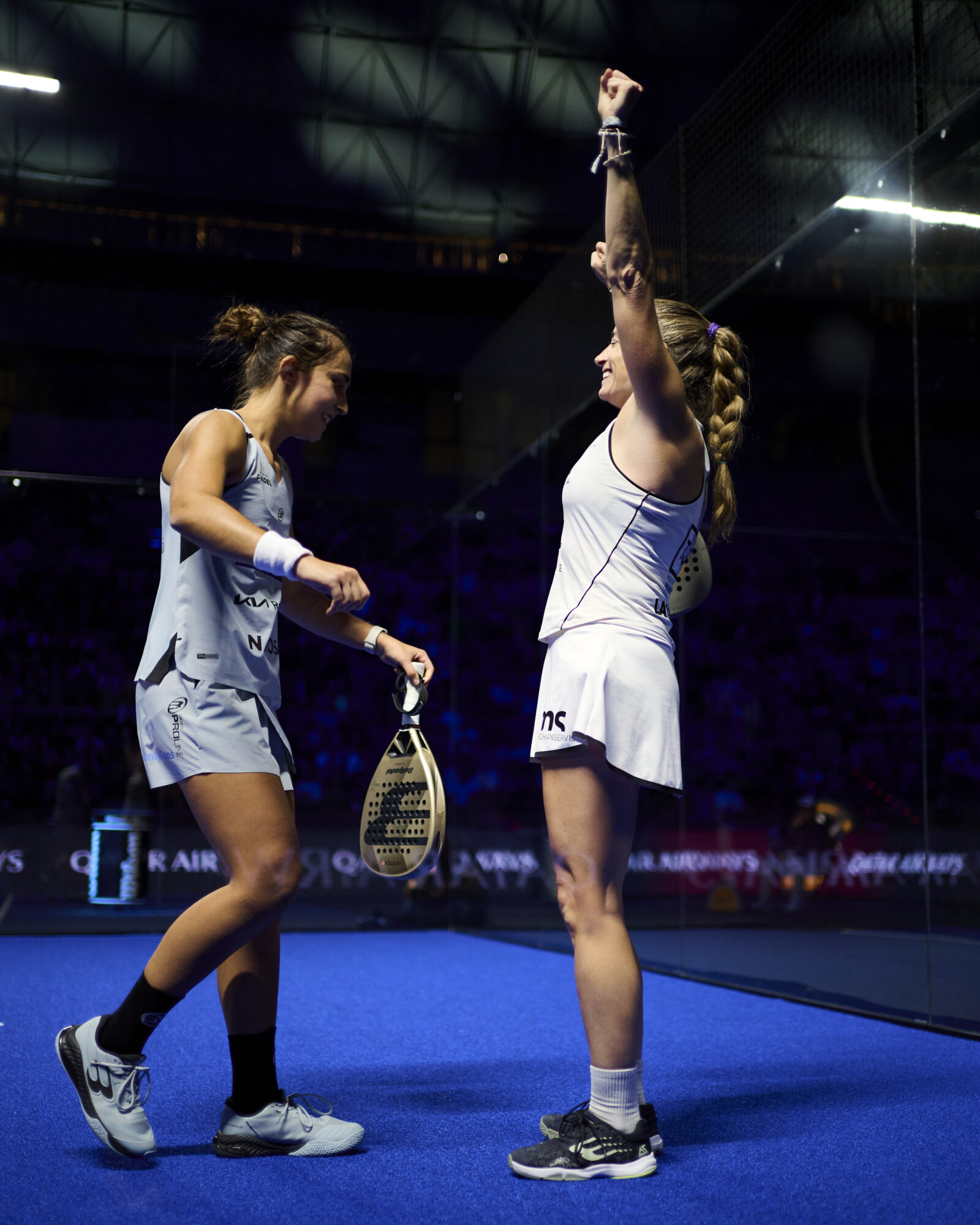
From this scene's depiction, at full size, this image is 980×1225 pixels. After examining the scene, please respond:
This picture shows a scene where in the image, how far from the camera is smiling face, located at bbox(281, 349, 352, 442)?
2.09 m

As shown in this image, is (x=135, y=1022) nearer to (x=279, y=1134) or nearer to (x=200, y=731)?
(x=279, y=1134)

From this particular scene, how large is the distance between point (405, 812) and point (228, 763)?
11.0 inches

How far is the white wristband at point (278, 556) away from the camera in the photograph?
1699 mm

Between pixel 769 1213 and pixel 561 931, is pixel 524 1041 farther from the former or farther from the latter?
pixel 561 931

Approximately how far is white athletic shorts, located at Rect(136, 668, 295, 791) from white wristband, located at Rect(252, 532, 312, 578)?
0.25 metres

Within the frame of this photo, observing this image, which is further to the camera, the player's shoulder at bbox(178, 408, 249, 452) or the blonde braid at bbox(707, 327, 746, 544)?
the blonde braid at bbox(707, 327, 746, 544)

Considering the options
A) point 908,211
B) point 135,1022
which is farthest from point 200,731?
point 908,211

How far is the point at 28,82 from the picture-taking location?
646 cm

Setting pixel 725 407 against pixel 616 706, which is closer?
pixel 616 706

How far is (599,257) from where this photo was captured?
5.73 ft

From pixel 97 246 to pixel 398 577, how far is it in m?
2.29

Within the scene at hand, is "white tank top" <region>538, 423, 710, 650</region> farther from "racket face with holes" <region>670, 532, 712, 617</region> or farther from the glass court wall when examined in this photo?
the glass court wall

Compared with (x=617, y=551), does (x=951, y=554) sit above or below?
above

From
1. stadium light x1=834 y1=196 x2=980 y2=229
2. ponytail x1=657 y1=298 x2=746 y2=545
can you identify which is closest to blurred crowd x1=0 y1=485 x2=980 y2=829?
stadium light x1=834 y1=196 x2=980 y2=229
